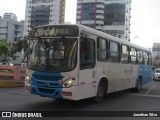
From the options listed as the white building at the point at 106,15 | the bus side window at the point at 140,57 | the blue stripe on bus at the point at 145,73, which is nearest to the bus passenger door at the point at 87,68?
the bus side window at the point at 140,57

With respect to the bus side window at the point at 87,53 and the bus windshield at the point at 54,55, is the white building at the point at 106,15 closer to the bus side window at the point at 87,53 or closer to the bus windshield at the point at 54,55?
the bus side window at the point at 87,53

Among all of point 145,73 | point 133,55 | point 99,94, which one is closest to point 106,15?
point 145,73

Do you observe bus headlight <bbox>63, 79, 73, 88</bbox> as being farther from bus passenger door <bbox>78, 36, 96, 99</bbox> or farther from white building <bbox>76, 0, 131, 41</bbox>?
white building <bbox>76, 0, 131, 41</bbox>

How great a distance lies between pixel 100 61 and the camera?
12.4m

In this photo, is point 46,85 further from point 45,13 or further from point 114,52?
point 45,13

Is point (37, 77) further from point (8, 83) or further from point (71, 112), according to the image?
point (8, 83)

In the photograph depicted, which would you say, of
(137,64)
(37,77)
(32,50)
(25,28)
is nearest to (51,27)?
(32,50)

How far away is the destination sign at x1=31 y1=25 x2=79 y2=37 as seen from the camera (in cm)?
1087

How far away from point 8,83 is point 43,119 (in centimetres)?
959

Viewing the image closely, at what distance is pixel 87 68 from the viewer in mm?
11273

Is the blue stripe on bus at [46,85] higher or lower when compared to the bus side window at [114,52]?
lower

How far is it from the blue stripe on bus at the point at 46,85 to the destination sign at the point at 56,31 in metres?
1.43

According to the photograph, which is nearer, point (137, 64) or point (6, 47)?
point (137, 64)

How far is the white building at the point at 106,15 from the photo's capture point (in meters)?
134
